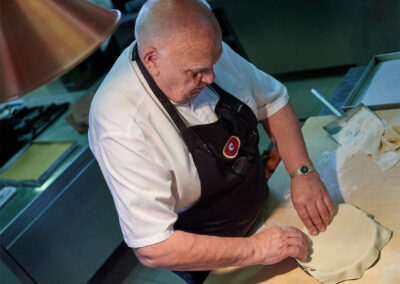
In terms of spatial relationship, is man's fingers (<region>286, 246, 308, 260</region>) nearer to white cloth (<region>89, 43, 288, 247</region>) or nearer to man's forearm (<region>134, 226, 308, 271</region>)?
man's forearm (<region>134, 226, 308, 271</region>)

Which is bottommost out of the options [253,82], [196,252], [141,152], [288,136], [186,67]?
[288,136]

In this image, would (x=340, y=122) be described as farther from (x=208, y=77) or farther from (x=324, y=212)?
(x=208, y=77)

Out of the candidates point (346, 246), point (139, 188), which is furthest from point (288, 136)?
point (139, 188)

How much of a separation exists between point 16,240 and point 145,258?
1.42 m

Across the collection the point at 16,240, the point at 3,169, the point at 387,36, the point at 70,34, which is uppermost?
the point at 70,34

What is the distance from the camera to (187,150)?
1041mm

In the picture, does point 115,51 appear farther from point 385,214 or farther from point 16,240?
point 385,214

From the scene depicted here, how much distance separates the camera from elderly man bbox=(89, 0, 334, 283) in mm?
924

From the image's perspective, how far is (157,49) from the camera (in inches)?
36.1

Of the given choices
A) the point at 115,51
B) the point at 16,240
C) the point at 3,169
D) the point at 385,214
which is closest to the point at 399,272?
the point at 385,214

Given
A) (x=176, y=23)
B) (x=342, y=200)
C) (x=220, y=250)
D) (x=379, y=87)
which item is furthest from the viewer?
(x=379, y=87)

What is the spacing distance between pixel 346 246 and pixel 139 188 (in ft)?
2.02

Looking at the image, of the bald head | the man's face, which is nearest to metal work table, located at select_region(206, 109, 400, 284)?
the man's face

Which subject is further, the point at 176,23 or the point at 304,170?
the point at 304,170
